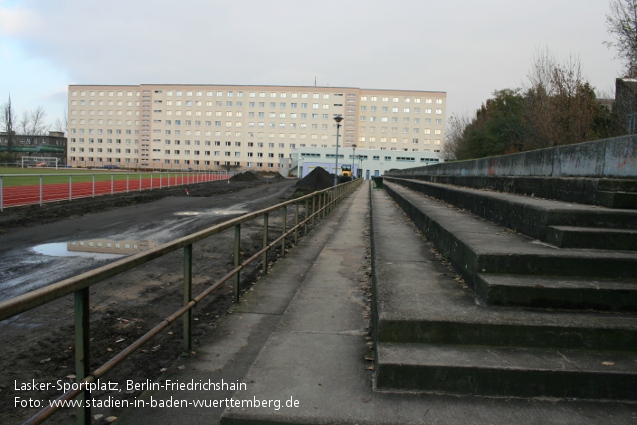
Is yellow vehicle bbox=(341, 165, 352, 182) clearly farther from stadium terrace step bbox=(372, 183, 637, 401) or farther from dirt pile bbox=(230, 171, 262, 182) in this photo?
stadium terrace step bbox=(372, 183, 637, 401)

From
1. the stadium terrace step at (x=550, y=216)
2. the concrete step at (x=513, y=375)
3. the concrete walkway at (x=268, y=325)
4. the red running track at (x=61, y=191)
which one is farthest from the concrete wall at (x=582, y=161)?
the red running track at (x=61, y=191)

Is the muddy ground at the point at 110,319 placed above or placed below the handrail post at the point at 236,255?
below

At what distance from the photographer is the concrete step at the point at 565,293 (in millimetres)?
3758

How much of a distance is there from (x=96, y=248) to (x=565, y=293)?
8.86 metres

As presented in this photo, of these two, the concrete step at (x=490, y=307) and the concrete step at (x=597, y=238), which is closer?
the concrete step at (x=490, y=307)

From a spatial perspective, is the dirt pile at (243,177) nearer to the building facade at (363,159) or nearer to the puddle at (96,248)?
the building facade at (363,159)

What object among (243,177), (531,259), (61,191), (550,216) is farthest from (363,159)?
(531,259)

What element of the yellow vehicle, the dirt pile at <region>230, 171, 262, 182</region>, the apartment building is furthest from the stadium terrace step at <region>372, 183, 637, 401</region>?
the apartment building

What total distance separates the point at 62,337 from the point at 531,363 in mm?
4283

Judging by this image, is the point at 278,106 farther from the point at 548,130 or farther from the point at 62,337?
the point at 62,337

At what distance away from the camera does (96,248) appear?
31.4 ft

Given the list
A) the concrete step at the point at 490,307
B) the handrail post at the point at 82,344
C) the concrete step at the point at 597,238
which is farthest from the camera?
the concrete step at the point at 597,238

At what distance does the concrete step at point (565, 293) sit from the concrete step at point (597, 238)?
549 mm

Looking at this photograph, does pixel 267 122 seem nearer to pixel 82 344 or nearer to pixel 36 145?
pixel 36 145
